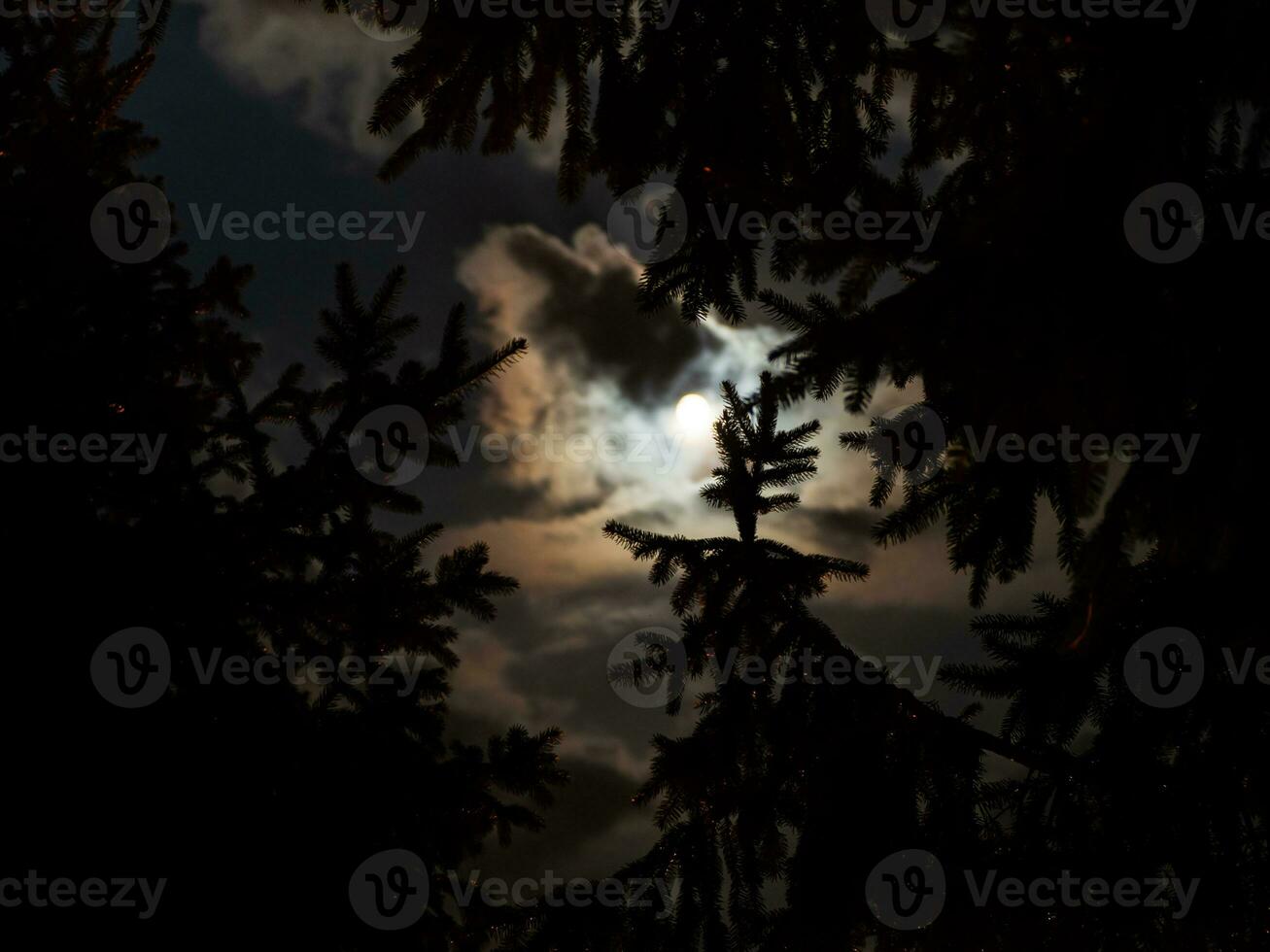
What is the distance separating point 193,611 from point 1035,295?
396cm

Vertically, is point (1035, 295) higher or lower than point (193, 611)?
higher

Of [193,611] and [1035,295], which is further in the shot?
[193,611]

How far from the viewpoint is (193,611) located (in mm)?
3791

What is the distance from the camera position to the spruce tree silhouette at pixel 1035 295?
1.92 m

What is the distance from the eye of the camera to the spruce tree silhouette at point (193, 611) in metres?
3.34

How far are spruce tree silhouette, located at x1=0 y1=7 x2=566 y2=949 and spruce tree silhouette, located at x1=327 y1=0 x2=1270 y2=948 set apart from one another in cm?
153

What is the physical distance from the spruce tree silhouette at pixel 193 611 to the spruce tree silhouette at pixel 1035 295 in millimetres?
1532

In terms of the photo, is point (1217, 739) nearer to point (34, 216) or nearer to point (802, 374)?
point (802, 374)

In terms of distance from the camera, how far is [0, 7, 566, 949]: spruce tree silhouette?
11.0 feet

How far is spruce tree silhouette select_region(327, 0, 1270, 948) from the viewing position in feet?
6.30

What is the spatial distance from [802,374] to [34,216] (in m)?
4.47

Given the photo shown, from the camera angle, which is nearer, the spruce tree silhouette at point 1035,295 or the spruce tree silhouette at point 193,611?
the spruce tree silhouette at point 1035,295

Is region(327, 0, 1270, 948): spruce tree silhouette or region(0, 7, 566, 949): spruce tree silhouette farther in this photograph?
region(0, 7, 566, 949): spruce tree silhouette

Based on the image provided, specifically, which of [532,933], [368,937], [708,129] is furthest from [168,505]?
[708,129]
